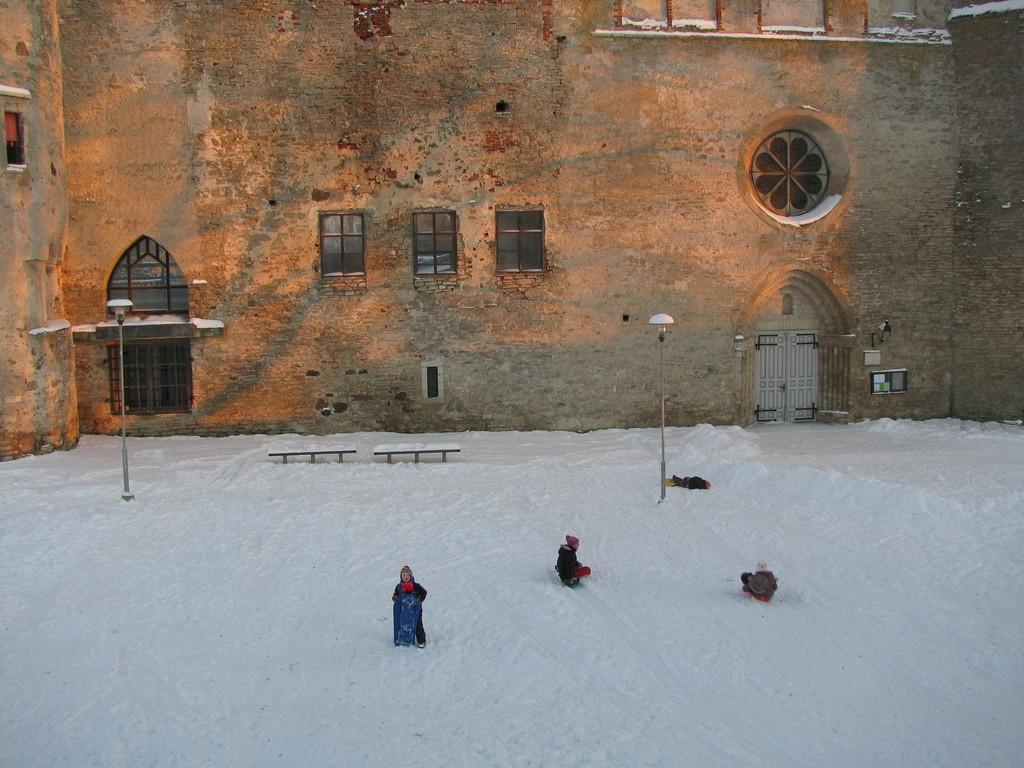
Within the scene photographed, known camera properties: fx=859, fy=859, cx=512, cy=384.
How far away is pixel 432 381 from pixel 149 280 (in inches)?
249

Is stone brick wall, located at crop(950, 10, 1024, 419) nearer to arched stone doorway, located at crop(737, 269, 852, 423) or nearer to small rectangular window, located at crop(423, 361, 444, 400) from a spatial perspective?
arched stone doorway, located at crop(737, 269, 852, 423)

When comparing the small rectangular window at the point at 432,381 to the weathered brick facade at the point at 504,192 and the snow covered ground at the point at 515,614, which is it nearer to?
the weathered brick facade at the point at 504,192

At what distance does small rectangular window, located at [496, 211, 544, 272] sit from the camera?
18375mm

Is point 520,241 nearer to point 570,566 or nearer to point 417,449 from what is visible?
point 417,449

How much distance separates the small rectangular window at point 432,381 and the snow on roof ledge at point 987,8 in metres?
13.8

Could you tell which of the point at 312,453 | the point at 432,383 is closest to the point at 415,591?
the point at 312,453

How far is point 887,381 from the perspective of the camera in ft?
63.9

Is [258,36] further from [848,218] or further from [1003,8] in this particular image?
[1003,8]

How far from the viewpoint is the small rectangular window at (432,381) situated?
18.4 metres

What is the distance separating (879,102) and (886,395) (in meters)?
6.53

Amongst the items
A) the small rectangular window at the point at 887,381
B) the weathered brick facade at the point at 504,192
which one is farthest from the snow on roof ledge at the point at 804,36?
the small rectangular window at the point at 887,381

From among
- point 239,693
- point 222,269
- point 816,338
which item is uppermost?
point 222,269

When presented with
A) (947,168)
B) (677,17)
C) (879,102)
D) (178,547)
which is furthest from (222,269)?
(947,168)

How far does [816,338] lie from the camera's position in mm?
19734
